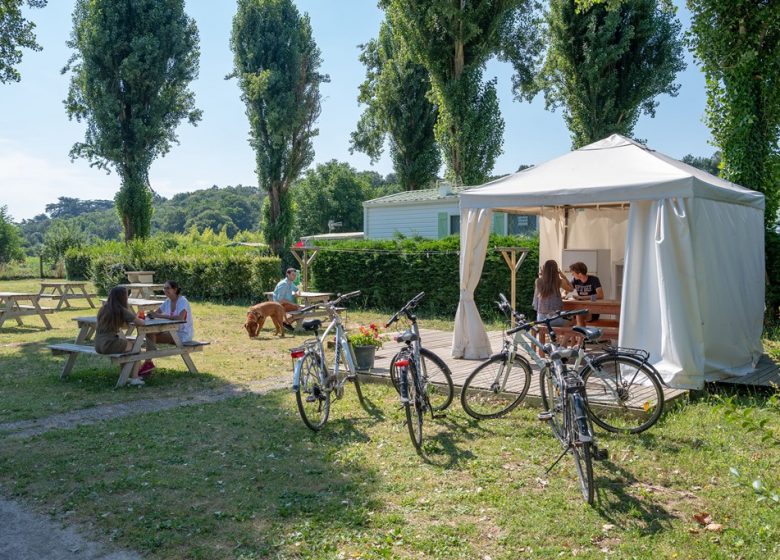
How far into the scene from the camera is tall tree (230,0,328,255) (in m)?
26.5

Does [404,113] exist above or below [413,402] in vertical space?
above

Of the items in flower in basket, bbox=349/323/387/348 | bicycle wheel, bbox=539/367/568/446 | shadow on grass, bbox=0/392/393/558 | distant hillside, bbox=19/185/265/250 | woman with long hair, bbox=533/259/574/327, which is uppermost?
distant hillside, bbox=19/185/265/250

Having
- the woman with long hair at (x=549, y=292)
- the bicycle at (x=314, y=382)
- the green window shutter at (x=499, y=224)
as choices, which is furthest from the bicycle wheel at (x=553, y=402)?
the green window shutter at (x=499, y=224)

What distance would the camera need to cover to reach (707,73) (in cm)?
1180

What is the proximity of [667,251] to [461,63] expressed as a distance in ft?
47.1

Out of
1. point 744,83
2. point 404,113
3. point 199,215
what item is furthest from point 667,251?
point 199,215

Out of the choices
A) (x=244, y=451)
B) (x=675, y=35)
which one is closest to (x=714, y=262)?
(x=244, y=451)

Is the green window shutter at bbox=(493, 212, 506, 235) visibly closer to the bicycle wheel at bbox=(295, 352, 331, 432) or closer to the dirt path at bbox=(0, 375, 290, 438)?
the dirt path at bbox=(0, 375, 290, 438)

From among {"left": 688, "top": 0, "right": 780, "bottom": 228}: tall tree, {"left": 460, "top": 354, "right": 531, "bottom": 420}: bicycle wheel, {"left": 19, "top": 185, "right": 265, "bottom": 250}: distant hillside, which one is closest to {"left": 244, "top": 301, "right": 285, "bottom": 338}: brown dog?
{"left": 460, "top": 354, "right": 531, "bottom": 420}: bicycle wheel

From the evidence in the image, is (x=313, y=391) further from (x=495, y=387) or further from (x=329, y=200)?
(x=329, y=200)

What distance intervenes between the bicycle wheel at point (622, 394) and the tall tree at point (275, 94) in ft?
72.6

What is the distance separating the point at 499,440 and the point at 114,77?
26.0m

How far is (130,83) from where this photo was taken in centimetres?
2642

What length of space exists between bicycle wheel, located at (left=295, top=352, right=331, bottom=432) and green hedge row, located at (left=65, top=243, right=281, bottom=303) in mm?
12805
